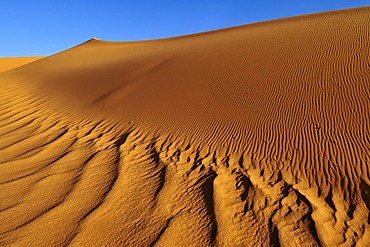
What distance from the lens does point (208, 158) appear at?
4.23 meters

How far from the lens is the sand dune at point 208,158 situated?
2.82m

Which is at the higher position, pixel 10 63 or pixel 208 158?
→ pixel 10 63

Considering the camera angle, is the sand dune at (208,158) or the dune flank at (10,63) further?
the dune flank at (10,63)

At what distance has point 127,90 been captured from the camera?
8289mm

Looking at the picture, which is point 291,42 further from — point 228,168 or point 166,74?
point 228,168

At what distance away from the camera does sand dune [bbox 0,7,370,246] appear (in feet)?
9.25

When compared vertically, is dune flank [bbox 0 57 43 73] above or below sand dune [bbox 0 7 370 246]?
above

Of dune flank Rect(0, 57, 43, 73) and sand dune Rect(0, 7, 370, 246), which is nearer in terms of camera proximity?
sand dune Rect(0, 7, 370, 246)

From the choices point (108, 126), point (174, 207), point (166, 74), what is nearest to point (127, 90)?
point (166, 74)

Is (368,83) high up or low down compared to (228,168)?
up

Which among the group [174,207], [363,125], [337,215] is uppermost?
Result: [363,125]

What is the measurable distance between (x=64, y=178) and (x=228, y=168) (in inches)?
88.7

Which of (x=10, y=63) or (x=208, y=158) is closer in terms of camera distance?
(x=208, y=158)

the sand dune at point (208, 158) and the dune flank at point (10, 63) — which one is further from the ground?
the dune flank at point (10, 63)
